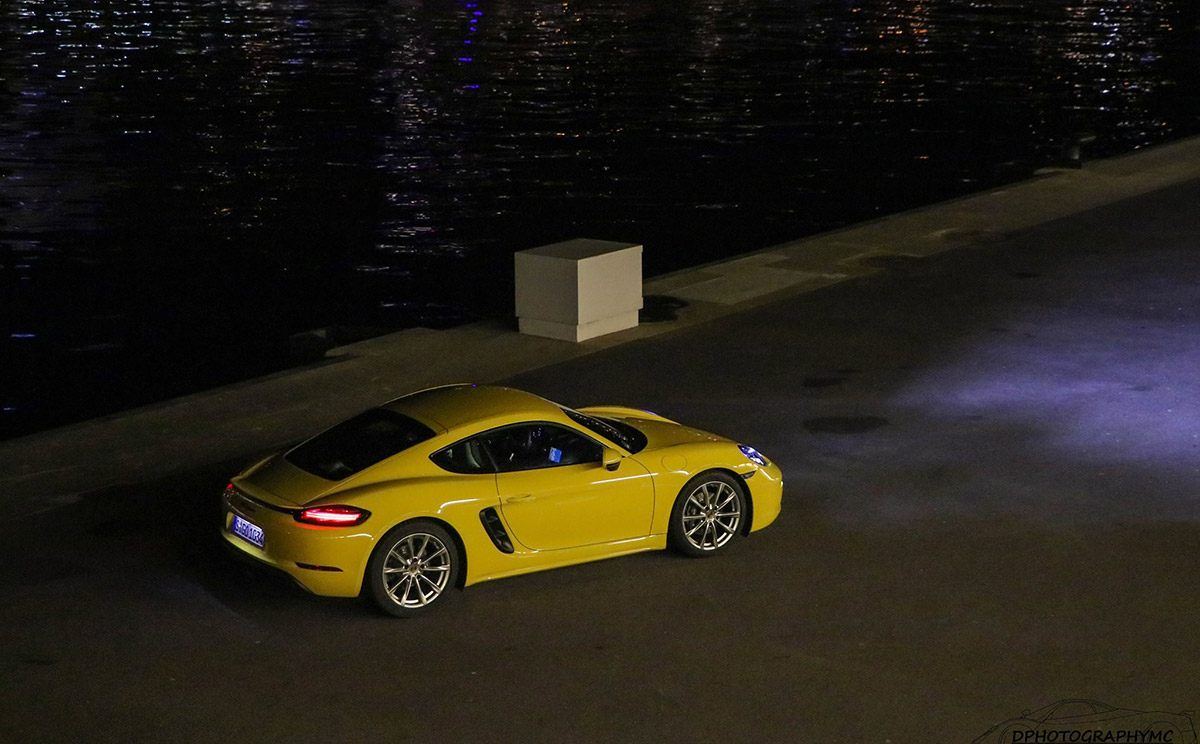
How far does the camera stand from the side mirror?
423 inches

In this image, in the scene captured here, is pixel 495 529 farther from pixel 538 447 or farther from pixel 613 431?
pixel 613 431

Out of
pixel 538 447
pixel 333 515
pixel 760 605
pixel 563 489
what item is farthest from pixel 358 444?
pixel 760 605

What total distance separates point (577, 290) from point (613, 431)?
5.99 metres

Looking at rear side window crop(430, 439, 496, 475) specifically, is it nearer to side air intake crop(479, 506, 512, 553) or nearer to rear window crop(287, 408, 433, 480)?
rear window crop(287, 408, 433, 480)

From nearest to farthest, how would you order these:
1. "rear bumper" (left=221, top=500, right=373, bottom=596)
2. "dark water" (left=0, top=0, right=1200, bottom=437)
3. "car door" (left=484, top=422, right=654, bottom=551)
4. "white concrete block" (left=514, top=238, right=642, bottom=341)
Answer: "rear bumper" (left=221, top=500, right=373, bottom=596) → "car door" (left=484, top=422, right=654, bottom=551) → "white concrete block" (left=514, top=238, right=642, bottom=341) → "dark water" (left=0, top=0, right=1200, bottom=437)

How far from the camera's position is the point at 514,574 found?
34.6ft

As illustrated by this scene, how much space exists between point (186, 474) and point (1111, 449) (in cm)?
808

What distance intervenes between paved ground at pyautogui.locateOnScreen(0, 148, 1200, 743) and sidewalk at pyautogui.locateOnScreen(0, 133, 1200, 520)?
16 cm

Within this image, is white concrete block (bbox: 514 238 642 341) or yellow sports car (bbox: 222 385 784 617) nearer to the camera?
yellow sports car (bbox: 222 385 784 617)

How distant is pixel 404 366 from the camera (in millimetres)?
16406

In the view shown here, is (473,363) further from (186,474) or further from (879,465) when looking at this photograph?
(879,465)

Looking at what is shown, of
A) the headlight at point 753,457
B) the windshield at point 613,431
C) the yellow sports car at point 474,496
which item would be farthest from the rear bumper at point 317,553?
the headlight at point 753,457

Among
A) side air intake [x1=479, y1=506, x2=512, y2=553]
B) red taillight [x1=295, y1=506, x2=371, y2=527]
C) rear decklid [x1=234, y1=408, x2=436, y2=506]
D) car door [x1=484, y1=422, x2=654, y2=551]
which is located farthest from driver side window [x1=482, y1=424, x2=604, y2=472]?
red taillight [x1=295, y1=506, x2=371, y2=527]

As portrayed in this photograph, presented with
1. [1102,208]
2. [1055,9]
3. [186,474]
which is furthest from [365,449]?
[1055,9]
